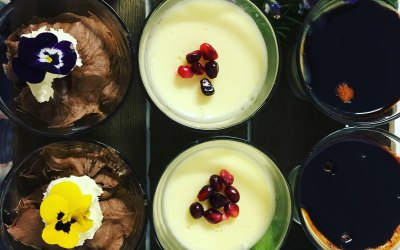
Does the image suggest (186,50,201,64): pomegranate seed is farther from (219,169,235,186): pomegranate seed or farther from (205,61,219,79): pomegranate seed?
(219,169,235,186): pomegranate seed

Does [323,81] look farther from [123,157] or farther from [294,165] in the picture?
[123,157]

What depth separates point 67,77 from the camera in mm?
1181

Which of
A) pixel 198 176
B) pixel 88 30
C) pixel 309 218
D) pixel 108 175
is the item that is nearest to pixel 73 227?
pixel 108 175

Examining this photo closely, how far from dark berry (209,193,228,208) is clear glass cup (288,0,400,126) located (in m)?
0.29

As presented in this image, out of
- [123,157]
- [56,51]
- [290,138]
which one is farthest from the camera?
[290,138]

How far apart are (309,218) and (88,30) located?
63 cm

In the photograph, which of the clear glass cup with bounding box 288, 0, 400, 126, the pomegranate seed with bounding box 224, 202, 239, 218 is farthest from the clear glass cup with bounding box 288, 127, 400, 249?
the pomegranate seed with bounding box 224, 202, 239, 218

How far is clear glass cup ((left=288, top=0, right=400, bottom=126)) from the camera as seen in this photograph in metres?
1.30

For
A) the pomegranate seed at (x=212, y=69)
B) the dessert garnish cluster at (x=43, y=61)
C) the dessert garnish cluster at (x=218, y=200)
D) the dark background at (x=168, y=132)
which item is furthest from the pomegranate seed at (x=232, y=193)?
the dessert garnish cluster at (x=43, y=61)

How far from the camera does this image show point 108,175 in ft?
4.02

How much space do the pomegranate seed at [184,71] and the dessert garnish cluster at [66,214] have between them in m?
0.31

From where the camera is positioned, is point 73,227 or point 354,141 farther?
point 354,141

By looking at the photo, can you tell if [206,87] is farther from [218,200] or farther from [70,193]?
[70,193]

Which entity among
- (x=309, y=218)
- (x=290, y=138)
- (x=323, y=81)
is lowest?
(x=309, y=218)
